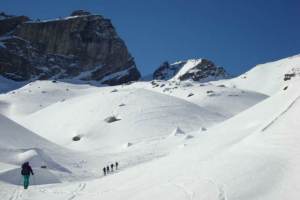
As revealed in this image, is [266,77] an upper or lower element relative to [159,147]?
lower

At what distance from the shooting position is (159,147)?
4788cm

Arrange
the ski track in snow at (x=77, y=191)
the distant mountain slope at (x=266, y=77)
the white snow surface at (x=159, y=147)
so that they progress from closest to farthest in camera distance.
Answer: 1. the white snow surface at (x=159, y=147)
2. the ski track in snow at (x=77, y=191)
3. the distant mountain slope at (x=266, y=77)

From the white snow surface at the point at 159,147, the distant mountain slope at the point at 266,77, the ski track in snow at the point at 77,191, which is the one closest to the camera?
the white snow surface at the point at 159,147

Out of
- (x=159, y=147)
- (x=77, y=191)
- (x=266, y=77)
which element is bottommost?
(x=266, y=77)

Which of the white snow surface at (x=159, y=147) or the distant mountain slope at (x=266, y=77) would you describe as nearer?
the white snow surface at (x=159, y=147)

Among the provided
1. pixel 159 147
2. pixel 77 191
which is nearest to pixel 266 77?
pixel 159 147

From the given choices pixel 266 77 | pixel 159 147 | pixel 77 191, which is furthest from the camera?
pixel 266 77

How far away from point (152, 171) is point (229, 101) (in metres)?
82.1

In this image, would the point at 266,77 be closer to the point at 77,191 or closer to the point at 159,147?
the point at 159,147

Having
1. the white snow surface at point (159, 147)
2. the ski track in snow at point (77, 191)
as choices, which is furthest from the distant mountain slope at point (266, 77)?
the ski track in snow at point (77, 191)

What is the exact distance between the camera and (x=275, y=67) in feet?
560

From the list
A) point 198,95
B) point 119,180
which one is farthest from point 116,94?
point 119,180

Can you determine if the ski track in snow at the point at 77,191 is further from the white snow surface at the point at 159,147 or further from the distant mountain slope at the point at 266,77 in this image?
the distant mountain slope at the point at 266,77

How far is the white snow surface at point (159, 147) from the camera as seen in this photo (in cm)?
1595
